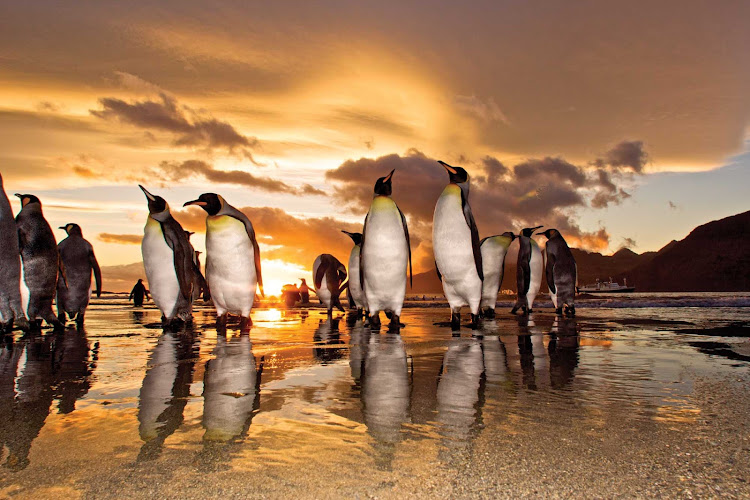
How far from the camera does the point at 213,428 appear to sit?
2.58m

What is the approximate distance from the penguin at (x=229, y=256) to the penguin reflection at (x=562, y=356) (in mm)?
5283

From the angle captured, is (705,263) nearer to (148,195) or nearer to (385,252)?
(385,252)

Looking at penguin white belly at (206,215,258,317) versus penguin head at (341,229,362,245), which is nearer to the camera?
penguin white belly at (206,215,258,317)

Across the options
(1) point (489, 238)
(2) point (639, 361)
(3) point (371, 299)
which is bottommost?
(2) point (639, 361)

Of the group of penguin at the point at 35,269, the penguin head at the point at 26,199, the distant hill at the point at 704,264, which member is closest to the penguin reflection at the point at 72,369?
the group of penguin at the point at 35,269

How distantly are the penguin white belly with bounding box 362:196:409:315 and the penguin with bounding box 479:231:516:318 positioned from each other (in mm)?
4682

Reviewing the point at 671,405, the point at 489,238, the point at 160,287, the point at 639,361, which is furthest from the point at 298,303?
the point at 671,405

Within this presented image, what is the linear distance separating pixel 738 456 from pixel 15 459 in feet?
10.2

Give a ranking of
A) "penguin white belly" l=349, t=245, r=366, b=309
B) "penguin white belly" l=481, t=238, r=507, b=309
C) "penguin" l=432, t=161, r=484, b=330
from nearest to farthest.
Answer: "penguin" l=432, t=161, r=484, b=330
"penguin white belly" l=481, t=238, r=507, b=309
"penguin white belly" l=349, t=245, r=366, b=309

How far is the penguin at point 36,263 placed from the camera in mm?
8828

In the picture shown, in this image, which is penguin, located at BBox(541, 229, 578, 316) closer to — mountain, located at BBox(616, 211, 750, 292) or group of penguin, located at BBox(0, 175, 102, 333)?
group of penguin, located at BBox(0, 175, 102, 333)

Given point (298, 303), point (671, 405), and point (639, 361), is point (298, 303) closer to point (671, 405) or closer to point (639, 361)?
point (639, 361)

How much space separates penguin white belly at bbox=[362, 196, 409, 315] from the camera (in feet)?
27.7

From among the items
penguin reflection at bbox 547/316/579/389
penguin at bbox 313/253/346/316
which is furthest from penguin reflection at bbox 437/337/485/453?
penguin at bbox 313/253/346/316
